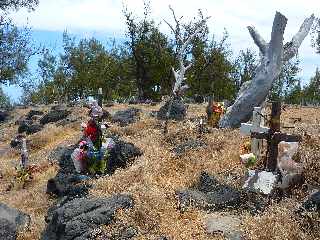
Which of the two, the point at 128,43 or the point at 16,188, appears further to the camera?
the point at 128,43

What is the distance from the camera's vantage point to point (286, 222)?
9477 mm

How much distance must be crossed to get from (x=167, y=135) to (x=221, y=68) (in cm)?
3107

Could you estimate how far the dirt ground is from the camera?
31.7ft

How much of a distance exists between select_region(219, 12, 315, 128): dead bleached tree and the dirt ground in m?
1.47

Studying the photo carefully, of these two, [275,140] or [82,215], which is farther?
[275,140]

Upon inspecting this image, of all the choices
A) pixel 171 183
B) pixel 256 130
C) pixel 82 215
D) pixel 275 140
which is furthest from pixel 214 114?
pixel 82 215

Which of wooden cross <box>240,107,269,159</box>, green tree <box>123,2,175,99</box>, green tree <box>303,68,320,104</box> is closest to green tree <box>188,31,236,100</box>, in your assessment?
green tree <box>123,2,175,99</box>

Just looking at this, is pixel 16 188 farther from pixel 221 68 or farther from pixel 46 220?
pixel 221 68

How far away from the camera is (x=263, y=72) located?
18453mm

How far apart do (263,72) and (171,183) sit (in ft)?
23.9

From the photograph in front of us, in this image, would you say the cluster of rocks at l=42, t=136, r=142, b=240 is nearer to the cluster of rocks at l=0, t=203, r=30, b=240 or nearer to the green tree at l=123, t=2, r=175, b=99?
the cluster of rocks at l=0, t=203, r=30, b=240

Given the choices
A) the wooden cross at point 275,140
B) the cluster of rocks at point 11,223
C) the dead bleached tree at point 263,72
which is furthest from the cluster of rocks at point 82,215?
the dead bleached tree at point 263,72

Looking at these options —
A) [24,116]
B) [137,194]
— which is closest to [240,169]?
[137,194]

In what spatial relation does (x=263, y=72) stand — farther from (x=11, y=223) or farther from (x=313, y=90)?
(x=313, y=90)
